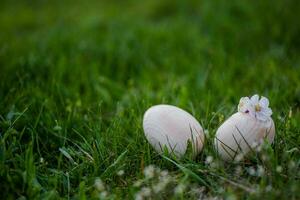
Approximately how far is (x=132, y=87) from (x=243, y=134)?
1424 millimetres

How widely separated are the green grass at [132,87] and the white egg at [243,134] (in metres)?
0.06

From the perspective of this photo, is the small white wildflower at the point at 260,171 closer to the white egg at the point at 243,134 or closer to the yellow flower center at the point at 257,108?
the white egg at the point at 243,134

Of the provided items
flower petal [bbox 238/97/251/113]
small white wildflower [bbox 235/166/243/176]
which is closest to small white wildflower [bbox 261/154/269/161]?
small white wildflower [bbox 235/166/243/176]

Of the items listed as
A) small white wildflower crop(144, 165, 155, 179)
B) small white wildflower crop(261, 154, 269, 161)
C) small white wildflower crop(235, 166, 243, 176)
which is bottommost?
small white wildflower crop(235, 166, 243, 176)

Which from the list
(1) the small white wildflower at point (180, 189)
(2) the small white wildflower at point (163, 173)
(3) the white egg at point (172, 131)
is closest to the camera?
(1) the small white wildflower at point (180, 189)

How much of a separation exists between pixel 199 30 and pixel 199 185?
8.19ft

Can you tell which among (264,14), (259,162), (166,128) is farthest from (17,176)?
(264,14)

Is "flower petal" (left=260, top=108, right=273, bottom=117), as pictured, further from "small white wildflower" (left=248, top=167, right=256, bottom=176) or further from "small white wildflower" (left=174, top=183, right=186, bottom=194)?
"small white wildflower" (left=174, top=183, right=186, bottom=194)

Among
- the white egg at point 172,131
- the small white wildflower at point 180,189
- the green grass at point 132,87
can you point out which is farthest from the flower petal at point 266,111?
the small white wildflower at point 180,189

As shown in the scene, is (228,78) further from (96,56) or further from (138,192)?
(138,192)

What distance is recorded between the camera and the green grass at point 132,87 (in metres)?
1.81

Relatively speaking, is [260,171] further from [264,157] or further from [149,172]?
[149,172]

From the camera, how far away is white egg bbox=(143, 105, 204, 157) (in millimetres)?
1907

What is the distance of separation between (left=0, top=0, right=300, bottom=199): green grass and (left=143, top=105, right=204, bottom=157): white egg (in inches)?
2.1
